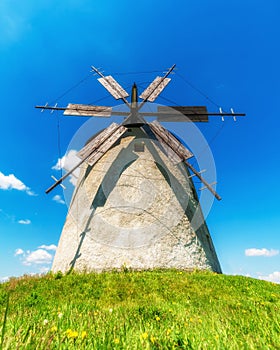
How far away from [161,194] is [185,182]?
1.95 m

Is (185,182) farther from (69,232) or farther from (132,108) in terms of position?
(69,232)

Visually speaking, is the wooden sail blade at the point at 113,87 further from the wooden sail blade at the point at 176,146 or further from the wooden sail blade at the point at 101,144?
the wooden sail blade at the point at 176,146

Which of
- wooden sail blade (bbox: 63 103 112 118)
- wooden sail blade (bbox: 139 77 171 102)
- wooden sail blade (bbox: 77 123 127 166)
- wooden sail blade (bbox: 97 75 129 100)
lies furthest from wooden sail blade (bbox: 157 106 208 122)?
wooden sail blade (bbox: 63 103 112 118)

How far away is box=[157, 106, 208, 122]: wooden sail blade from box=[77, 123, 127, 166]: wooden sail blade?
284 cm

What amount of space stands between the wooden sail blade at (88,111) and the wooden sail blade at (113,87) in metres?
1.00

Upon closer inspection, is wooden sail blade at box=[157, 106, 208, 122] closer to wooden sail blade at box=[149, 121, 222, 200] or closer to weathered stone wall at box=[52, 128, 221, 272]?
wooden sail blade at box=[149, 121, 222, 200]

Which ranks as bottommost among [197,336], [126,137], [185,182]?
[197,336]

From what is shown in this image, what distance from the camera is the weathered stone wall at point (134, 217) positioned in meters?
10.3

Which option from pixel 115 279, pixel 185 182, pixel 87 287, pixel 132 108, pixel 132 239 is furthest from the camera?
pixel 132 108

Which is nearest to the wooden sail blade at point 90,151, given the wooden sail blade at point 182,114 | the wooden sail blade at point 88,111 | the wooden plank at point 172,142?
the wooden sail blade at point 88,111

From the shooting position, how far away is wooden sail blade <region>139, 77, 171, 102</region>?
1434 centimetres

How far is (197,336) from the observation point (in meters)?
2.07

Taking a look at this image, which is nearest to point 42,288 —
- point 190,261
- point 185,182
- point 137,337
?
point 190,261

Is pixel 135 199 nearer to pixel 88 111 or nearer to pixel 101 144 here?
pixel 101 144
